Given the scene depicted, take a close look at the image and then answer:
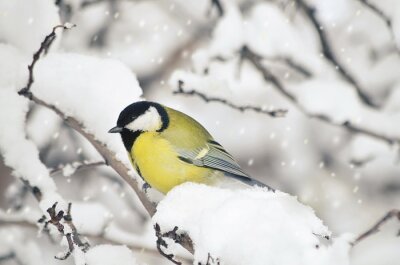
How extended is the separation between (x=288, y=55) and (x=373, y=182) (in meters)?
0.74

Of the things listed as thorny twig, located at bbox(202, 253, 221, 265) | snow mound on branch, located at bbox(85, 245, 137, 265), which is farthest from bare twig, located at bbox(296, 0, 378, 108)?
thorny twig, located at bbox(202, 253, 221, 265)

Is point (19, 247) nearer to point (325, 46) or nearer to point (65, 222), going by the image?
point (65, 222)

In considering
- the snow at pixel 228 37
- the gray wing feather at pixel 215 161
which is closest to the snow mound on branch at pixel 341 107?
the snow at pixel 228 37

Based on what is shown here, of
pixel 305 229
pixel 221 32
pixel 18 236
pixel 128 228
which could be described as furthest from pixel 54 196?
pixel 128 228

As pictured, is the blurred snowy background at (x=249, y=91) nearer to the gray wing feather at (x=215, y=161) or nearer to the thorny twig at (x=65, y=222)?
the gray wing feather at (x=215, y=161)

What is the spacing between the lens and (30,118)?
5.94ft

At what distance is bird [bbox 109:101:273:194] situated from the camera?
1.21 metres

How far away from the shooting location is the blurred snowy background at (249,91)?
1.41 m

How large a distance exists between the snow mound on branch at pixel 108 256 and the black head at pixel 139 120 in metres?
0.28

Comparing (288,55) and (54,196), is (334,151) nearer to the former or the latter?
(288,55)

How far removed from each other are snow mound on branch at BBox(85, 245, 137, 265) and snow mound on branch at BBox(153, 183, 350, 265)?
0.18 m

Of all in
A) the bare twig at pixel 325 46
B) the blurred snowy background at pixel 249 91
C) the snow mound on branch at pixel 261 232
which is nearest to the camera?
the snow mound on branch at pixel 261 232

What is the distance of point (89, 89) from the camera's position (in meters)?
1.17

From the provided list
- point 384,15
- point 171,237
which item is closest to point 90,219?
point 171,237
